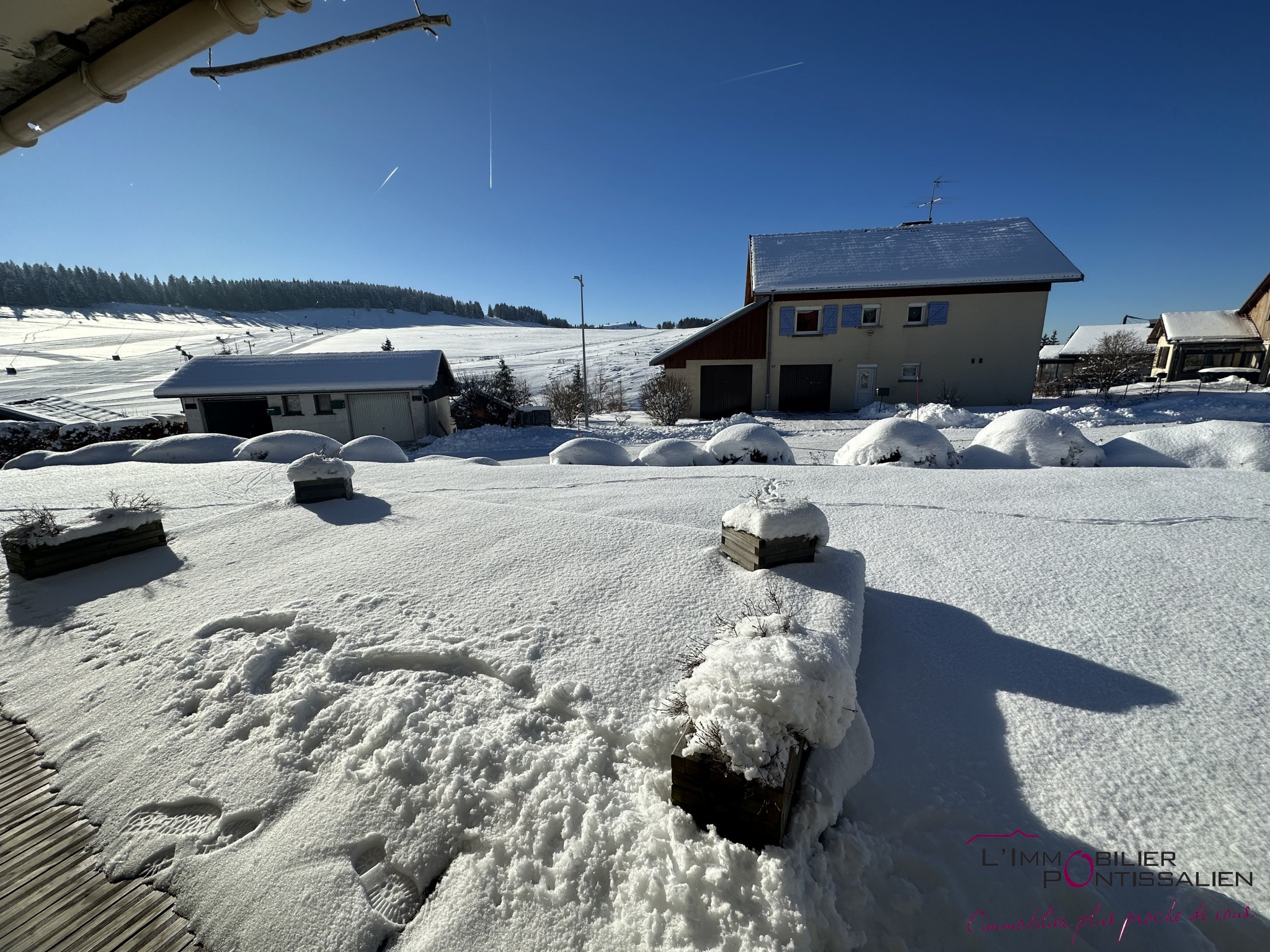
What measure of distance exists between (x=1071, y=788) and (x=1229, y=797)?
73 cm

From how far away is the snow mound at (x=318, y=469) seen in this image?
20.2 ft

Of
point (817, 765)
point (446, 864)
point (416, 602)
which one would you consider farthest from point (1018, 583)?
point (416, 602)

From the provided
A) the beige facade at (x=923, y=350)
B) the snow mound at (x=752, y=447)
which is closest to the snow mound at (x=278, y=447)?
the snow mound at (x=752, y=447)

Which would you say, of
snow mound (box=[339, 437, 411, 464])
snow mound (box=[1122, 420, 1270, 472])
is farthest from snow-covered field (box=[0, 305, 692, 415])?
snow mound (box=[1122, 420, 1270, 472])

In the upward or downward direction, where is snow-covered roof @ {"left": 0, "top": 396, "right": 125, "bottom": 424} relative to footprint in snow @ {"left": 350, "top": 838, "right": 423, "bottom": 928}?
upward

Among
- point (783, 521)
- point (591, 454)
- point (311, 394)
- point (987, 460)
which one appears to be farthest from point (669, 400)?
point (783, 521)

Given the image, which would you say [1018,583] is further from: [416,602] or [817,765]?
[416,602]

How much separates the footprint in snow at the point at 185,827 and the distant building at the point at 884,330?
19.6 m

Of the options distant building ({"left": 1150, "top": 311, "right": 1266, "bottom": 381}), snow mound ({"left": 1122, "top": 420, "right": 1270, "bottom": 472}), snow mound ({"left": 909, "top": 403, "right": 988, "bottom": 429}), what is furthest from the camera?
distant building ({"left": 1150, "top": 311, "right": 1266, "bottom": 381})

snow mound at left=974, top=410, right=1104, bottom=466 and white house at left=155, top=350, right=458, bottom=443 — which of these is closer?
snow mound at left=974, top=410, right=1104, bottom=466

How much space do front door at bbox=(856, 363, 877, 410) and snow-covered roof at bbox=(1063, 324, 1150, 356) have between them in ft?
106

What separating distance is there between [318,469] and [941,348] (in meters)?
Result: 23.3

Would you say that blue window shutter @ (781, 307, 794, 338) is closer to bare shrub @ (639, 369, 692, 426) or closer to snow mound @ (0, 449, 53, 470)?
bare shrub @ (639, 369, 692, 426)

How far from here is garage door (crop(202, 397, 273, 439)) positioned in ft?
65.2
